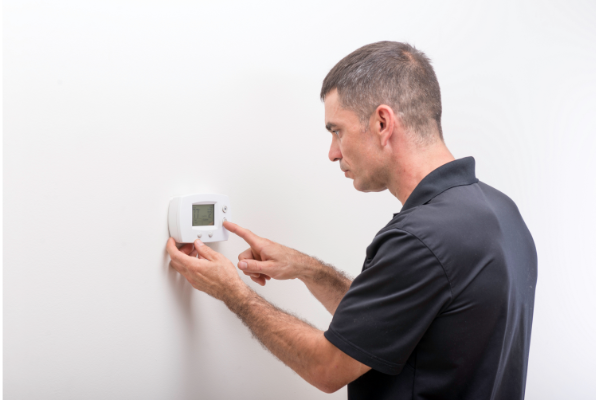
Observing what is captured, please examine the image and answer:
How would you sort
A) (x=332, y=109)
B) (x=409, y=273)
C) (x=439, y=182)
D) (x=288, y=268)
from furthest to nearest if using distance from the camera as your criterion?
1. (x=288, y=268)
2. (x=332, y=109)
3. (x=439, y=182)
4. (x=409, y=273)

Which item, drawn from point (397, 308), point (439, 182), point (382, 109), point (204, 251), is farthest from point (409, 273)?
point (204, 251)

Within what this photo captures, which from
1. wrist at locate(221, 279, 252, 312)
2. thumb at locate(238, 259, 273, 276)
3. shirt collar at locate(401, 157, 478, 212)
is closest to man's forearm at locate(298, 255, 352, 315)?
thumb at locate(238, 259, 273, 276)

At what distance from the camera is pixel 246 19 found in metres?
1.02

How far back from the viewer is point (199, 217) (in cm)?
96

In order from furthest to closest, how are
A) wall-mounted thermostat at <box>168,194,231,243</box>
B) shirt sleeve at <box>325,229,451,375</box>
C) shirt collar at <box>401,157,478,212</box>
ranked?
wall-mounted thermostat at <box>168,194,231,243</box>
shirt collar at <box>401,157,478,212</box>
shirt sleeve at <box>325,229,451,375</box>

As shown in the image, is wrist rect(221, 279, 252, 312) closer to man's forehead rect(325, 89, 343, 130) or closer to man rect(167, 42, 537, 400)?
man rect(167, 42, 537, 400)

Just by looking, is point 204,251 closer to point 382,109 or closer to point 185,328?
point 185,328

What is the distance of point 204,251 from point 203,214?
8cm

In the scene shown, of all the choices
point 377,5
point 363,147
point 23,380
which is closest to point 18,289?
point 23,380

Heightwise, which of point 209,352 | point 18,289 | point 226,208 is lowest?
point 209,352

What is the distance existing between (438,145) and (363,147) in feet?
0.50

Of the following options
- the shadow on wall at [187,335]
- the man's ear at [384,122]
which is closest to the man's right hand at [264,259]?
the shadow on wall at [187,335]

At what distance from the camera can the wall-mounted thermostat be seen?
923 millimetres

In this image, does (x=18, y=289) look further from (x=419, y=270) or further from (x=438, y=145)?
(x=438, y=145)
